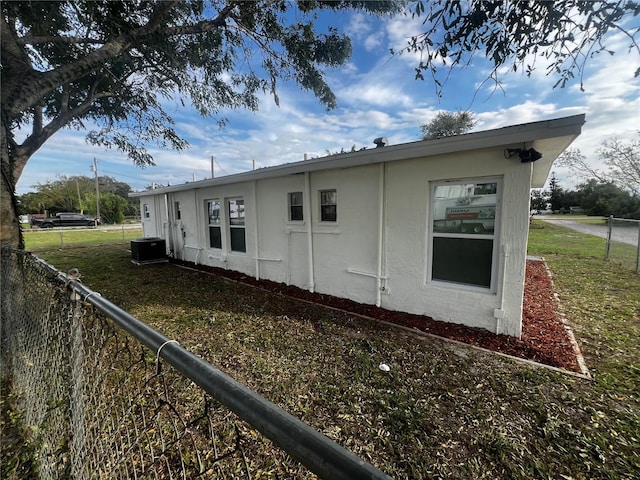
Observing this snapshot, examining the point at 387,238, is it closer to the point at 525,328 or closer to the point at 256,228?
the point at 525,328

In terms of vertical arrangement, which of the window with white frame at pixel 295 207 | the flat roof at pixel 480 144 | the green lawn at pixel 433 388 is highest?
the flat roof at pixel 480 144

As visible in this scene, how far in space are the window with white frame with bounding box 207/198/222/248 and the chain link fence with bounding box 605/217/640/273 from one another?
515 inches

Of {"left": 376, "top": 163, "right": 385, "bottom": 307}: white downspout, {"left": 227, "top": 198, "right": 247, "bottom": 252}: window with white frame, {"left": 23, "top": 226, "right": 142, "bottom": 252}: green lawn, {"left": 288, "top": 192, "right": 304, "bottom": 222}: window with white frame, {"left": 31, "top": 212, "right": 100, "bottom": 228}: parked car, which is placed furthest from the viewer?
{"left": 31, "top": 212, "right": 100, "bottom": 228}: parked car

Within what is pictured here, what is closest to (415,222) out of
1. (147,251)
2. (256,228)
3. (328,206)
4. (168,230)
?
(328,206)

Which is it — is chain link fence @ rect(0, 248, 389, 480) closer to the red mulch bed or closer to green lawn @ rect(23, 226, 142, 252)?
the red mulch bed

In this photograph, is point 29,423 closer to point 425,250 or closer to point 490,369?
point 490,369

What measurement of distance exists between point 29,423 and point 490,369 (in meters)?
4.68

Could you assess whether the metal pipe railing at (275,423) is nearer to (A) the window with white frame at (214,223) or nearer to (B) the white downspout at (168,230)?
(A) the window with white frame at (214,223)

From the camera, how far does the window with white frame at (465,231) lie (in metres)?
4.03

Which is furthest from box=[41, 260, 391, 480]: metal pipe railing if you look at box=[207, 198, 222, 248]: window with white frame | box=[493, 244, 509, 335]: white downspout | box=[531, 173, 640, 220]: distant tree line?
box=[531, 173, 640, 220]: distant tree line

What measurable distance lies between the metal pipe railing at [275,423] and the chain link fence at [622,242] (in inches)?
496

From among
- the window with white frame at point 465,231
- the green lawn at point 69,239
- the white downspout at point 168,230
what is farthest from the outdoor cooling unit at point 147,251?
the window with white frame at point 465,231

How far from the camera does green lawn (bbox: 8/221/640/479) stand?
84.6 inches

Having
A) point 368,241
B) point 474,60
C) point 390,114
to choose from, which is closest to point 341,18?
point 390,114
